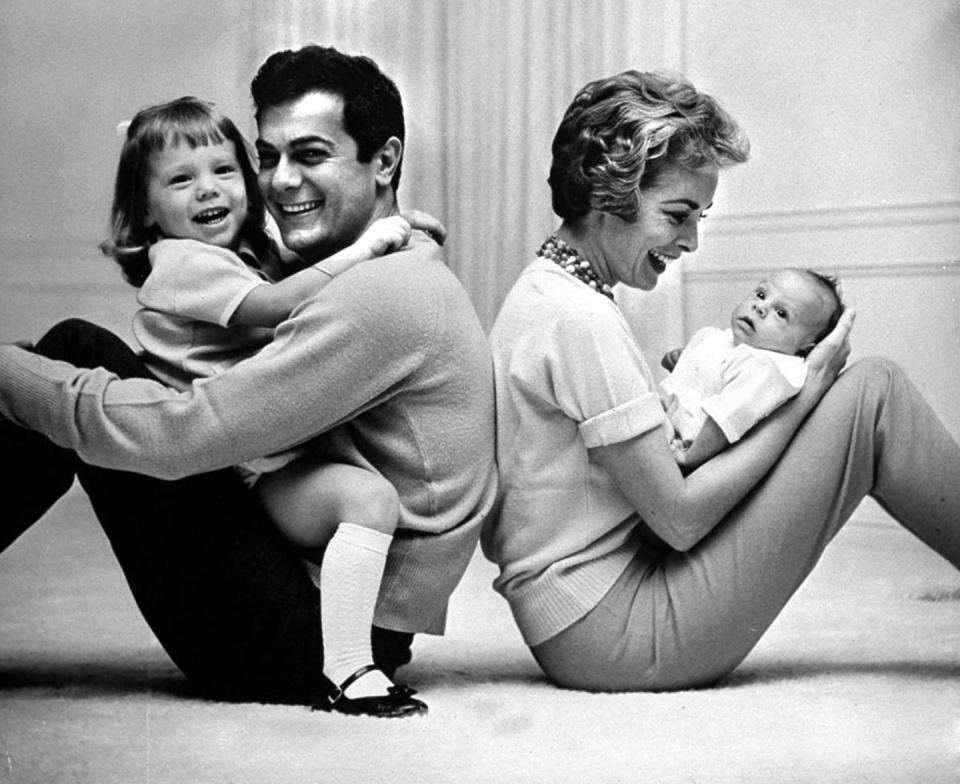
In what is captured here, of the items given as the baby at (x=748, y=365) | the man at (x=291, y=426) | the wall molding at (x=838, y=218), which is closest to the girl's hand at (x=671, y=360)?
the baby at (x=748, y=365)

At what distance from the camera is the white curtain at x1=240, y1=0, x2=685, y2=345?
1628mm

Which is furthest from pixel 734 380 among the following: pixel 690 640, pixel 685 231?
pixel 690 640

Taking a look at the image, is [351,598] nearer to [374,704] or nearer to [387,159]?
[374,704]

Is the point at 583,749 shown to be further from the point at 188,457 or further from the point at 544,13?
the point at 544,13

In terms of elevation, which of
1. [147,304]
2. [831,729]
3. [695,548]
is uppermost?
[147,304]

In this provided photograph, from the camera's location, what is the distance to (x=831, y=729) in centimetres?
135

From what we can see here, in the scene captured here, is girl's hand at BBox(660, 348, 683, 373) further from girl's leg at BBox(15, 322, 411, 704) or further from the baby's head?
girl's leg at BBox(15, 322, 411, 704)

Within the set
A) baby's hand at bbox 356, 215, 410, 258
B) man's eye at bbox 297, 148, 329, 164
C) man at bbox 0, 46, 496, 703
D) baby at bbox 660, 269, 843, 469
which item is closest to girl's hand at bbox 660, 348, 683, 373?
baby at bbox 660, 269, 843, 469

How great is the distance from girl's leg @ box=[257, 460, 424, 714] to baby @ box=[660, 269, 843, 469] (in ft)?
1.21

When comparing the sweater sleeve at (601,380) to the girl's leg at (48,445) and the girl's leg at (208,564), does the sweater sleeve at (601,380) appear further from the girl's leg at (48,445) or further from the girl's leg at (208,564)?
the girl's leg at (48,445)

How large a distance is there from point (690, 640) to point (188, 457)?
0.60 meters

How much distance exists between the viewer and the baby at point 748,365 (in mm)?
1462

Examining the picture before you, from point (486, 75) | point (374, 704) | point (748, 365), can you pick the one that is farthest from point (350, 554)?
point (486, 75)

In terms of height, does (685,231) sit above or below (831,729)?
above
